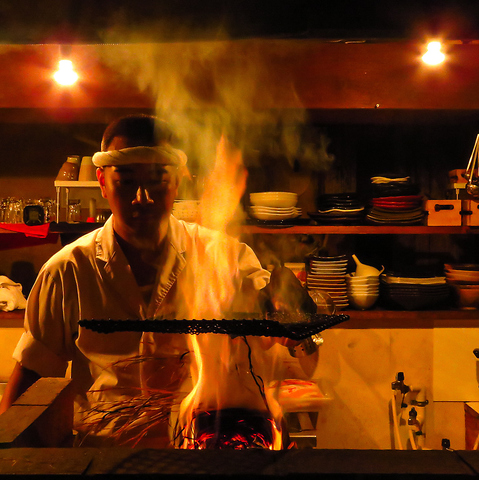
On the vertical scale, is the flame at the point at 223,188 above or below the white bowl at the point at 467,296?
above

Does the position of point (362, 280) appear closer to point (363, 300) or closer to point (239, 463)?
point (363, 300)

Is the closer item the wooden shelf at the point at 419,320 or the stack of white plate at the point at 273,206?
the stack of white plate at the point at 273,206

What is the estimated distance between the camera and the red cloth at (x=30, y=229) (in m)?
2.54

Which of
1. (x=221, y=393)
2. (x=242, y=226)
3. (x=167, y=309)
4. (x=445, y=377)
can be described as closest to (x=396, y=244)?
(x=445, y=377)

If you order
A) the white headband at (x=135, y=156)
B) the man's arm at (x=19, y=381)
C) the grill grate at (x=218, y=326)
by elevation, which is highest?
the white headband at (x=135, y=156)

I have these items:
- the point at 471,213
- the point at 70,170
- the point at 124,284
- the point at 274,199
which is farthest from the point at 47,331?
the point at 471,213

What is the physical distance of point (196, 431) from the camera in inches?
45.8

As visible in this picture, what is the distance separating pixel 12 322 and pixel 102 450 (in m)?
2.12

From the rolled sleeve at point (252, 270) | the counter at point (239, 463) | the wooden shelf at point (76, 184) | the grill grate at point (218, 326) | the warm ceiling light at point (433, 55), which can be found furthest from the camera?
the wooden shelf at point (76, 184)

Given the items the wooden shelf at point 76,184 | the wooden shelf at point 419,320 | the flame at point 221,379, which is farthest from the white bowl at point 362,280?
the wooden shelf at point 76,184

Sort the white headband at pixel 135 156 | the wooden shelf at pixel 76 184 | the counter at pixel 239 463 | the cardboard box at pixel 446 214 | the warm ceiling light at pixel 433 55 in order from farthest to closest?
the cardboard box at pixel 446 214 < the wooden shelf at pixel 76 184 < the warm ceiling light at pixel 433 55 < the white headband at pixel 135 156 < the counter at pixel 239 463

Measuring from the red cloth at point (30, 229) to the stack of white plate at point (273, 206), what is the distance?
1176 millimetres

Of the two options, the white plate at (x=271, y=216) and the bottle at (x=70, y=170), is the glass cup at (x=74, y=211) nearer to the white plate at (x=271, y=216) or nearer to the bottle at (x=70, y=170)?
the bottle at (x=70, y=170)

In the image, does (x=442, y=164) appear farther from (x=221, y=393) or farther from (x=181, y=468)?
(x=181, y=468)
